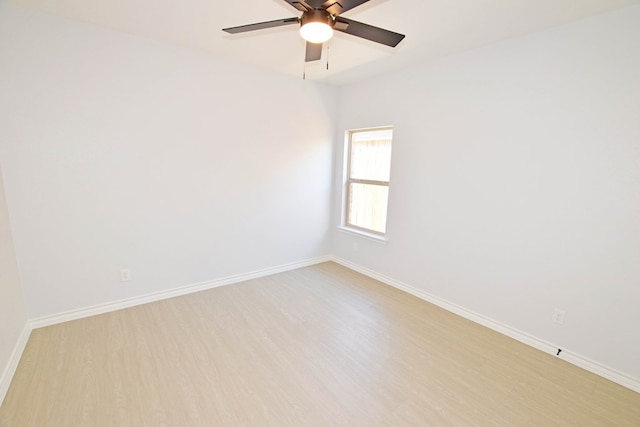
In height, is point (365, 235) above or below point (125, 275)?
above

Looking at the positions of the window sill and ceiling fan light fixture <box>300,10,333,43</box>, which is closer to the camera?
ceiling fan light fixture <box>300,10,333,43</box>

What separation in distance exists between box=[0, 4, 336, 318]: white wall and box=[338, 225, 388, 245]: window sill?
88 cm

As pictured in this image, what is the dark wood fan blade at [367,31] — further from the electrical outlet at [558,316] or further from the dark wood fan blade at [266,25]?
the electrical outlet at [558,316]

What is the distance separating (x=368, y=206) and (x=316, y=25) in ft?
8.86

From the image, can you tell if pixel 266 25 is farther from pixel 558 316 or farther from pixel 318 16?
pixel 558 316

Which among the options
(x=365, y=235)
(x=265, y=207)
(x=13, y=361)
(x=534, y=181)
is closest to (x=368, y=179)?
(x=365, y=235)

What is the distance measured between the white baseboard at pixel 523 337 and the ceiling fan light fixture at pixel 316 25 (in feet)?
9.06

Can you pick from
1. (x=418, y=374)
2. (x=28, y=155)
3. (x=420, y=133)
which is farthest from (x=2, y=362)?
(x=420, y=133)

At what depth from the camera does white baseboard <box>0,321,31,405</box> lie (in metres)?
1.76

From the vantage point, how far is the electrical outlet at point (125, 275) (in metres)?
2.80

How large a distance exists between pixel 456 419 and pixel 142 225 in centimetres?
305

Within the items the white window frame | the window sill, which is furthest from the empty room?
the white window frame

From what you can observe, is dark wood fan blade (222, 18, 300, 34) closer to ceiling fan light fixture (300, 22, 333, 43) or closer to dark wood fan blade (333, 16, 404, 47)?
ceiling fan light fixture (300, 22, 333, 43)

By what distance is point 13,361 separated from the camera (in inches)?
77.4
